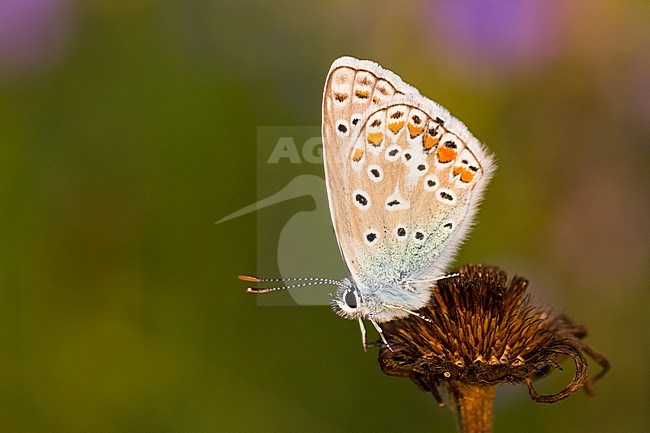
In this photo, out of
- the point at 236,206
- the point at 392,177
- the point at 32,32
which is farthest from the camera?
the point at 32,32

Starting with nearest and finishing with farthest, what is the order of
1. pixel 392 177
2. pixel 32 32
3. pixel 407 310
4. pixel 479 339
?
1. pixel 479 339
2. pixel 407 310
3. pixel 392 177
4. pixel 32 32

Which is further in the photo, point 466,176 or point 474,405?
point 466,176

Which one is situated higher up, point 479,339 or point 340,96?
point 340,96

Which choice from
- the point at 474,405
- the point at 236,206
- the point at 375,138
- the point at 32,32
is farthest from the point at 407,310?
the point at 32,32

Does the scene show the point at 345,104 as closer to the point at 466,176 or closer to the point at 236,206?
the point at 466,176

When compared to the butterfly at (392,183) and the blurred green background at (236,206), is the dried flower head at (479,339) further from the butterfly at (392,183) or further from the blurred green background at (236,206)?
the blurred green background at (236,206)

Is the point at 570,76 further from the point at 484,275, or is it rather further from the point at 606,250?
the point at 484,275

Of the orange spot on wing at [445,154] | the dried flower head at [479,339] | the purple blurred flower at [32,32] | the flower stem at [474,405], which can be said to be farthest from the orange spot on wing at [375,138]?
the purple blurred flower at [32,32]
